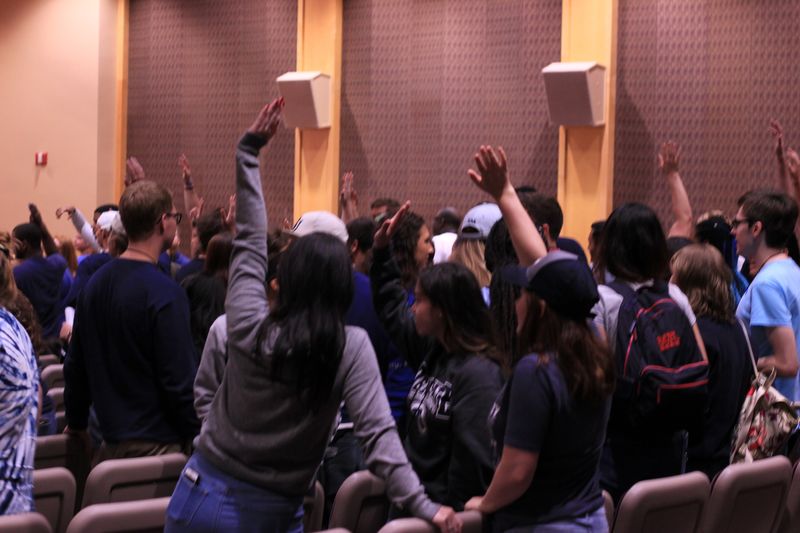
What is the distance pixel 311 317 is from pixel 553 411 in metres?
0.60

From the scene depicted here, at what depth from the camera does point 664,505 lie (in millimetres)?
2975

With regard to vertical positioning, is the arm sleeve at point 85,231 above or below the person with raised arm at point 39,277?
above

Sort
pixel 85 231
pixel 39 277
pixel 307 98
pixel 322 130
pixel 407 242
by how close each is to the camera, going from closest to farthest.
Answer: pixel 407 242 < pixel 39 277 < pixel 85 231 < pixel 307 98 < pixel 322 130

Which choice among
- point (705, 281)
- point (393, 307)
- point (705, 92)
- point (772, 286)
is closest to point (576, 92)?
point (705, 92)

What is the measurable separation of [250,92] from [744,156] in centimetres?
486

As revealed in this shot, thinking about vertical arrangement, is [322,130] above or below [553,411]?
above

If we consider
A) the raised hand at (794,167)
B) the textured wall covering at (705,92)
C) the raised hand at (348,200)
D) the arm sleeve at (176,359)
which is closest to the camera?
the arm sleeve at (176,359)

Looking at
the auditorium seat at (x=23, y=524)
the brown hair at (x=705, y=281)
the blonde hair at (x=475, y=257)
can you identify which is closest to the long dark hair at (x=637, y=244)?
the brown hair at (x=705, y=281)

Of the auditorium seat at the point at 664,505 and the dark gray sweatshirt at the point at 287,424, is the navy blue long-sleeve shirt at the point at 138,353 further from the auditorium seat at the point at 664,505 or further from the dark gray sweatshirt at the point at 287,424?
the auditorium seat at the point at 664,505

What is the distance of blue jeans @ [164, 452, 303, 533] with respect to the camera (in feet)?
8.18

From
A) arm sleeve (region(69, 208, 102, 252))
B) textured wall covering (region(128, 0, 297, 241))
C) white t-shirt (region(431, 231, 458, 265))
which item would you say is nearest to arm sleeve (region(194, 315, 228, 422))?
white t-shirt (region(431, 231, 458, 265))

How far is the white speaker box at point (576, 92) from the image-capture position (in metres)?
7.80

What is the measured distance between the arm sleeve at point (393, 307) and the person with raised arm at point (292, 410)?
84 centimetres

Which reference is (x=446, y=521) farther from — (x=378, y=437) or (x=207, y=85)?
(x=207, y=85)
